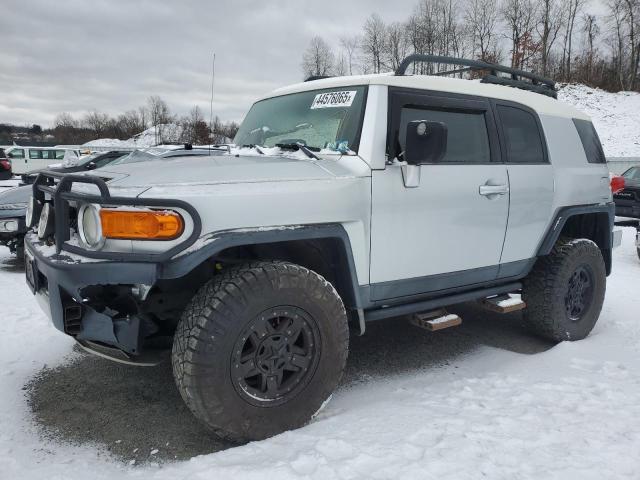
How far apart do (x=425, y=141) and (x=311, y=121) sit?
0.87 meters

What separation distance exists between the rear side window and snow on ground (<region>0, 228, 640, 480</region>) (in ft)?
5.64

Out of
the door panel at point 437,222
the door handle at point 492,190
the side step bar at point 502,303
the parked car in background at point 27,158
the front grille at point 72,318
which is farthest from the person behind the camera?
Answer: the parked car in background at point 27,158

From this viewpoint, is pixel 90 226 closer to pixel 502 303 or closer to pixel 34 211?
pixel 34 211

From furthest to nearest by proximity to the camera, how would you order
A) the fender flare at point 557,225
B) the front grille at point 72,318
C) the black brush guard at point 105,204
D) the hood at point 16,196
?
the hood at point 16,196
the fender flare at point 557,225
the front grille at point 72,318
the black brush guard at point 105,204

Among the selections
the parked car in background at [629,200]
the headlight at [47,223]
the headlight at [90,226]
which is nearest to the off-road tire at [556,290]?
the headlight at [90,226]

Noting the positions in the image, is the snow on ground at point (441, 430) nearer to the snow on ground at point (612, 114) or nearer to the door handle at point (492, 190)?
the door handle at point (492, 190)

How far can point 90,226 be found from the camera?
242 centimetres

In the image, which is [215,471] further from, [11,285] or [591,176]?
[11,285]

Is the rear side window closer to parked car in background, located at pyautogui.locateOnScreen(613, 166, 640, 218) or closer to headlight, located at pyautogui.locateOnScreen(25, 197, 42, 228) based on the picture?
headlight, located at pyautogui.locateOnScreen(25, 197, 42, 228)

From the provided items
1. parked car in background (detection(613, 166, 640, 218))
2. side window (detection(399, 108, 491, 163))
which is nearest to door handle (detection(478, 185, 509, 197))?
side window (detection(399, 108, 491, 163))

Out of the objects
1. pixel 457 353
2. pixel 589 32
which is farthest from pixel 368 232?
pixel 589 32

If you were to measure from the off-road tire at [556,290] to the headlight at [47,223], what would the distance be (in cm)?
356

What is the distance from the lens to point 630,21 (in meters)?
42.3

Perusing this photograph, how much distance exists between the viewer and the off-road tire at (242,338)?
2.38 metres
